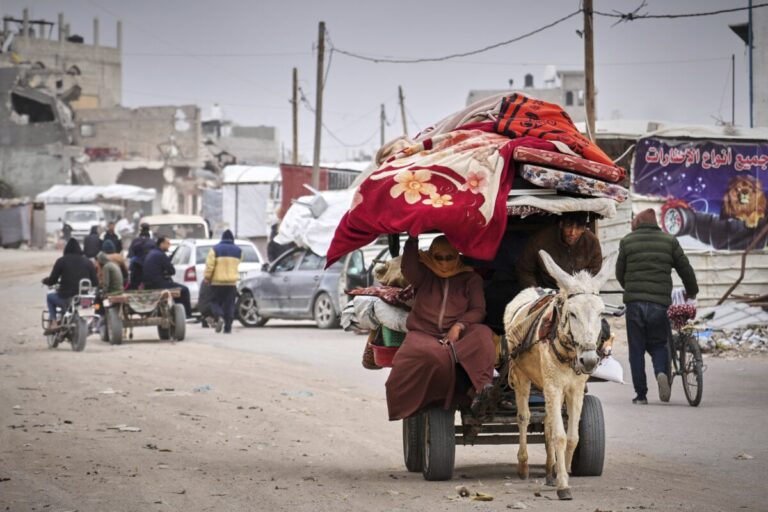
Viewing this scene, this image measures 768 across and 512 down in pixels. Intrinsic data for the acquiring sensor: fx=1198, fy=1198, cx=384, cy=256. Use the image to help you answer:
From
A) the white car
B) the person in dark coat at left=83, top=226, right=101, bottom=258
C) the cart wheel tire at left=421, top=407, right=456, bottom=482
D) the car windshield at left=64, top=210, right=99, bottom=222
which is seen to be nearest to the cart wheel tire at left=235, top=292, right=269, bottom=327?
the white car

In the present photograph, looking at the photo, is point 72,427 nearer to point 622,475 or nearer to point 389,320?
point 389,320

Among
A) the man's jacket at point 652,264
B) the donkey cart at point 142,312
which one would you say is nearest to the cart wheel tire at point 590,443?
the man's jacket at point 652,264

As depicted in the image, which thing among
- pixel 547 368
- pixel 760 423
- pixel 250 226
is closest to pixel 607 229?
pixel 760 423

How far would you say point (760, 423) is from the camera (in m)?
11.6

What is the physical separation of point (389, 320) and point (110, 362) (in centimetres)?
1035

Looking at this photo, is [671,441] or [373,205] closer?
[373,205]

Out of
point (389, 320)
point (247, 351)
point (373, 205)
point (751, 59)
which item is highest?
point (751, 59)

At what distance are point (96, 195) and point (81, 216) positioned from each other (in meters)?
5.71

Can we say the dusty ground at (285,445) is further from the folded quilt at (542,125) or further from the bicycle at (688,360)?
the folded quilt at (542,125)

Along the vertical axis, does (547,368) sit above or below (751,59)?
below

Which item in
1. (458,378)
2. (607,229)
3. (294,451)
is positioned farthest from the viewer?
(607,229)

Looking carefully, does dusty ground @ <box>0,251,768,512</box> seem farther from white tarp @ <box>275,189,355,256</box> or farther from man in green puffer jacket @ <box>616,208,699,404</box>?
white tarp @ <box>275,189,355,256</box>

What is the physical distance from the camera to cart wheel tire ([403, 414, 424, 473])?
893 cm

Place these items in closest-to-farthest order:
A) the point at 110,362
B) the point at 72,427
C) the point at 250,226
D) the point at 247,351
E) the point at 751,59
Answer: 1. the point at 72,427
2. the point at 110,362
3. the point at 247,351
4. the point at 751,59
5. the point at 250,226
